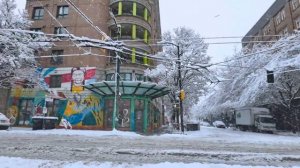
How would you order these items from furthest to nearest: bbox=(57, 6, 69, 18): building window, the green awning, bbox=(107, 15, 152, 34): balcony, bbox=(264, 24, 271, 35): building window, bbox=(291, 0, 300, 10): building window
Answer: bbox=(264, 24, 271, 35): building window
bbox=(291, 0, 300, 10): building window
bbox=(57, 6, 69, 18): building window
bbox=(107, 15, 152, 34): balcony
the green awning

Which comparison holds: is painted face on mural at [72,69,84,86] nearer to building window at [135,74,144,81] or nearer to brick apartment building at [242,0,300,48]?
building window at [135,74,144,81]

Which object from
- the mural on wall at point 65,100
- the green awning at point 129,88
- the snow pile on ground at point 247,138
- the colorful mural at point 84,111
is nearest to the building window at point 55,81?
the mural on wall at point 65,100

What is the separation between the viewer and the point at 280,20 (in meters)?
47.8

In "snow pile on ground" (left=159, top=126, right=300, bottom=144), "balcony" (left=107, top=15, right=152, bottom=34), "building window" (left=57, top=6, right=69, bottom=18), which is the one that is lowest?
"snow pile on ground" (left=159, top=126, right=300, bottom=144)

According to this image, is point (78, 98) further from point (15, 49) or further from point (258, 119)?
point (258, 119)

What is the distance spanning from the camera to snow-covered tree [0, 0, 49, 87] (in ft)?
91.3

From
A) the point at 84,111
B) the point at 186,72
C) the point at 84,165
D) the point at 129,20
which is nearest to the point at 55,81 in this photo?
the point at 84,111

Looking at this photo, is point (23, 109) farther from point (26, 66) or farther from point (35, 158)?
point (35, 158)

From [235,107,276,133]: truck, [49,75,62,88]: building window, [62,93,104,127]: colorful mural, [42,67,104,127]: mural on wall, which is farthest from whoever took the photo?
[235,107,276,133]: truck

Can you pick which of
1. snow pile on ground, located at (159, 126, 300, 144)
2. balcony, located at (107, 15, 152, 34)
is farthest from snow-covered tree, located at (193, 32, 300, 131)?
balcony, located at (107, 15, 152, 34)

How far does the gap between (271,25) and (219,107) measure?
58.6ft

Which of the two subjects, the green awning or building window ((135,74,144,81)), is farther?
building window ((135,74,144,81))

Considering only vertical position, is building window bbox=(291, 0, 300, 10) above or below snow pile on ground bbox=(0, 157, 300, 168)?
above

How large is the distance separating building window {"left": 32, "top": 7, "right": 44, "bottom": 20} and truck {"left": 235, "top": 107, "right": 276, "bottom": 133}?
3010 centimetres
